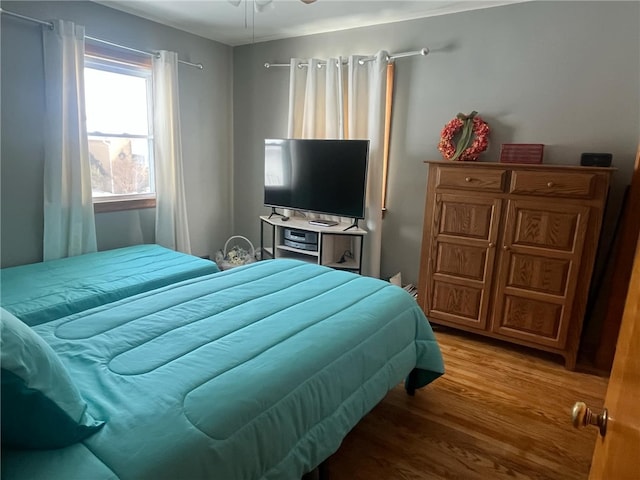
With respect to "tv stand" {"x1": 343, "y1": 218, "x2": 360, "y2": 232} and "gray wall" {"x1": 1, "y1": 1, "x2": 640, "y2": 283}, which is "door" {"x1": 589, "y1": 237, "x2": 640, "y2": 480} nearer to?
"gray wall" {"x1": 1, "y1": 1, "x2": 640, "y2": 283}

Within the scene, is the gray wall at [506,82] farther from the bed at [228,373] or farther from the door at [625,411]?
the door at [625,411]

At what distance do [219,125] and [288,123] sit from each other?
2.71ft

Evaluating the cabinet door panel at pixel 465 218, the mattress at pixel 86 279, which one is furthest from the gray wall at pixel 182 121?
the cabinet door panel at pixel 465 218

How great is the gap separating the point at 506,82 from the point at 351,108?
4.09 feet

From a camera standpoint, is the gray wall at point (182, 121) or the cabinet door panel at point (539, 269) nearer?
the cabinet door panel at point (539, 269)

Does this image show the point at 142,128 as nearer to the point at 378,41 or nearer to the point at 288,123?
the point at 288,123

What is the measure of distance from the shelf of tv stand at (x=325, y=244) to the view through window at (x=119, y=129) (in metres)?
1.24

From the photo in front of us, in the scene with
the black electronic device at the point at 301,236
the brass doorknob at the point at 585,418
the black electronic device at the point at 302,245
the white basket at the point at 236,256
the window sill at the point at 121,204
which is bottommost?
the white basket at the point at 236,256

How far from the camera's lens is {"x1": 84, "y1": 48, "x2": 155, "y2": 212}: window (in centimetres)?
332

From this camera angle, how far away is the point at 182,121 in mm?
3943

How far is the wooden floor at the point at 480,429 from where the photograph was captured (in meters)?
1.79

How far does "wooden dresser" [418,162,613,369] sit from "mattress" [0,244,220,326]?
177 centimetres

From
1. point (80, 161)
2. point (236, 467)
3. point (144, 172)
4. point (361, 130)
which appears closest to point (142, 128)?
point (144, 172)

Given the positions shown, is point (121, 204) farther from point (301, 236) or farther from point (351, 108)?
point (351, 108)
